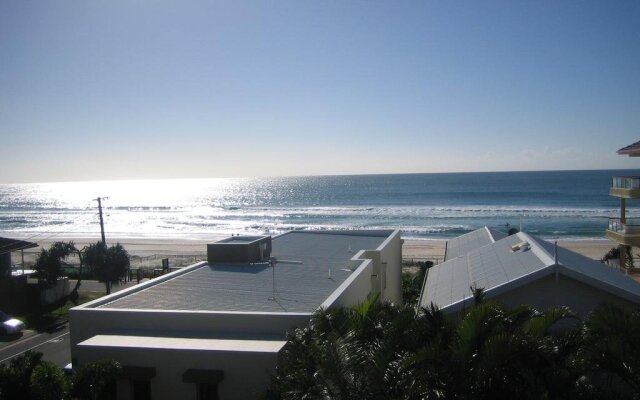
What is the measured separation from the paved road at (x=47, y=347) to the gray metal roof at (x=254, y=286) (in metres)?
5.23

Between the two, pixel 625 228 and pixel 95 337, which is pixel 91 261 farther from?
pixel 625 228

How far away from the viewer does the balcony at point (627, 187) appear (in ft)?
67.2

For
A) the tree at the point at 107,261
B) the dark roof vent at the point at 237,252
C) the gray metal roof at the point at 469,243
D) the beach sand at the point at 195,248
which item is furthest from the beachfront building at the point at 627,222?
the tree at the point at 107,261

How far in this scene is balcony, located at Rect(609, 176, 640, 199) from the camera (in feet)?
67.2

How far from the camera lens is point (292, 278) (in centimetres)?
1539

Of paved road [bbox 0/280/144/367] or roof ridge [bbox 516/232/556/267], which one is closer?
roof ridge [bbox 516/232/556/267]

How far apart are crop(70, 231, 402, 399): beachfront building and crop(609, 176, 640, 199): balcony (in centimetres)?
1129

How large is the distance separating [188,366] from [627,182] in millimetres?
18969

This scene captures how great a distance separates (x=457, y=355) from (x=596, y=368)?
1.68 meters

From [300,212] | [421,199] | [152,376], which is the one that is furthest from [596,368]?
[421,199]

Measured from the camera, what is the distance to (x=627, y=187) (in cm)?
2127

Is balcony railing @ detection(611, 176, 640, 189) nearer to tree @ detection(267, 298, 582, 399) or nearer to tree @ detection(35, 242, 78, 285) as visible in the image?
tree @ detection(267, 298, 582, 399)

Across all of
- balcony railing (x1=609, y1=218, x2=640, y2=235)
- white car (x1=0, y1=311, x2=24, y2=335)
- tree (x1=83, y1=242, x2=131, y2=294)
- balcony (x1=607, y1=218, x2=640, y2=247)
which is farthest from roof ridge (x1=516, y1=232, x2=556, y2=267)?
tree (x1=83, y1=242, x2=131, y2=294)

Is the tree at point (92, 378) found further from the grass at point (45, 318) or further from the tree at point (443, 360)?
the grass at point (45, 318)
